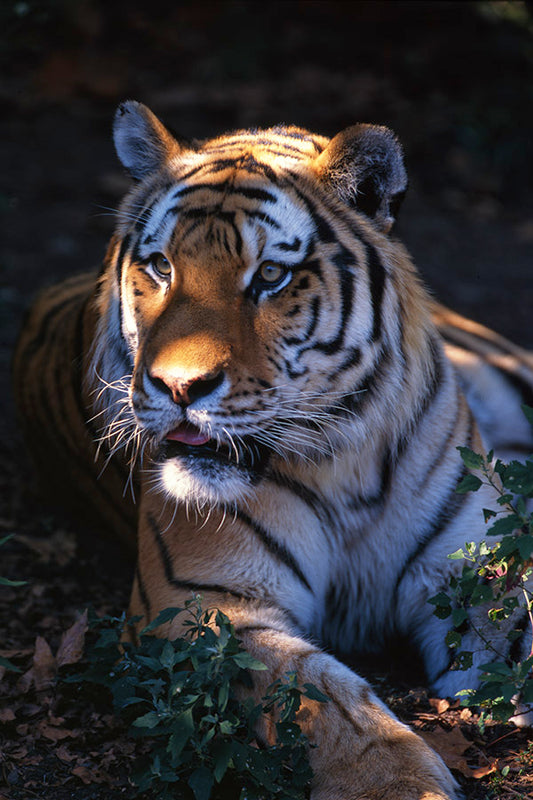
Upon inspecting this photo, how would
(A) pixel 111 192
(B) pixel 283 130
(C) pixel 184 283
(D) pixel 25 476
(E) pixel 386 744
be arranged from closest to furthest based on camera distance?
(E) pixel 386 744, (C) pixel 184 283, (B) pixel 283 130, (D) pixel 25 476, (A) pixel 111 192

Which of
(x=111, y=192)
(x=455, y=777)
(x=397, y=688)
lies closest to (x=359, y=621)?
(x=397, y=688)

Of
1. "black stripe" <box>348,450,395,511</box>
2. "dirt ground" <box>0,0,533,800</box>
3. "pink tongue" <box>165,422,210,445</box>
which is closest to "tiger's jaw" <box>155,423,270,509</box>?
"pink tongue" <box>165,422,210,445</box>

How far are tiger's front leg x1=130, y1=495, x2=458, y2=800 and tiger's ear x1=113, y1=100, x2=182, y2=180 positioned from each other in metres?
0.83

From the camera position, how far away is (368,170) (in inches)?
84.0

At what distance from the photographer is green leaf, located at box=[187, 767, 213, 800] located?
1650 mm

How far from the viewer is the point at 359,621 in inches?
94.0

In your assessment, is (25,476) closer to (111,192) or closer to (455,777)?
(455,777)

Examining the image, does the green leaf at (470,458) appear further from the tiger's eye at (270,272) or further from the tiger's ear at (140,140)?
the tiger's ear at (140,140)

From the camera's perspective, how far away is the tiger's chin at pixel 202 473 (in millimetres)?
2008

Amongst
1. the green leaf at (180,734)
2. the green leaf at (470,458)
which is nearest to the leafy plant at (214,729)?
the green leaf at (180,734)

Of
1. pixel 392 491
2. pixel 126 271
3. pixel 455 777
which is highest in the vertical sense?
pixel 126 271

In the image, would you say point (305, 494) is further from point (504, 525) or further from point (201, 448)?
point (504, 525)

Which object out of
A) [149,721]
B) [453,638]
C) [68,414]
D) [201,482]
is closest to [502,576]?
[453,638]

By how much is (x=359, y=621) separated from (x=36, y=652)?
775 mm
